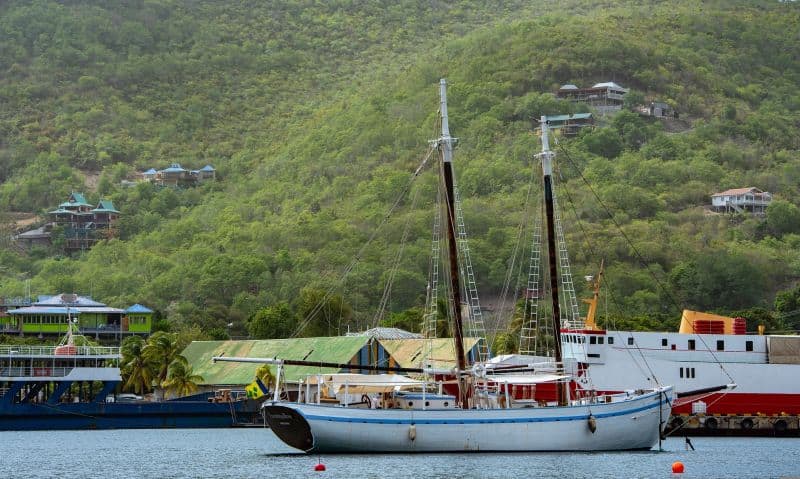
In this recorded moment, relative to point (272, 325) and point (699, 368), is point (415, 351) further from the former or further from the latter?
point (272, 325)

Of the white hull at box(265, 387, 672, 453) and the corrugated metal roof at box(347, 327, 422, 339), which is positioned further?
the corrugated metal roof at box(347, 327, 422, 339)

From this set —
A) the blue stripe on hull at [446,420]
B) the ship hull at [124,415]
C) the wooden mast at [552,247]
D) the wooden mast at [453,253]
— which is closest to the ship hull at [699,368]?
the wooden mast at [552,247]

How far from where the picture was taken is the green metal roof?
140250mm

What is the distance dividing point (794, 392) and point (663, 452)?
105 ft

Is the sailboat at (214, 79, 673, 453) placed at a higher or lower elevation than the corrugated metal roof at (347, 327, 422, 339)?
lower

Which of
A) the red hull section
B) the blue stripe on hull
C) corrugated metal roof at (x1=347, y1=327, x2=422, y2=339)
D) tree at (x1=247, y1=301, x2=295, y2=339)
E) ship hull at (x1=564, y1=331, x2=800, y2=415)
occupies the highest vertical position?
tree at (x1=247, y1=301, x2=295, y2=339)

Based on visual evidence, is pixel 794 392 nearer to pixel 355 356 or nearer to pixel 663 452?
pixel 663 452

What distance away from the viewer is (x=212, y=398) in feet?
478

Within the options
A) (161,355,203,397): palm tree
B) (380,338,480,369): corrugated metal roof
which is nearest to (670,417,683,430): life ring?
(380,338,480,369): corrugated metal roof

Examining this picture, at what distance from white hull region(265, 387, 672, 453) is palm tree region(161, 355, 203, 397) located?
63.4 meters

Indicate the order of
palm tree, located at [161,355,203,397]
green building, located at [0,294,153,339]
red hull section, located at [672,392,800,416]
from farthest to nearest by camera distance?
green building, located at [0,294,153,339] → palm tree, located at [161,355,203,397] → red hull section, located at [672,392,800,416]

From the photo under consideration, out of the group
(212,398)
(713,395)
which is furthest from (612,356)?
(212,398)

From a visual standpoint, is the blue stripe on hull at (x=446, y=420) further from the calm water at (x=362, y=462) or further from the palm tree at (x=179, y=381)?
the palm tree at (x=179, y=381)

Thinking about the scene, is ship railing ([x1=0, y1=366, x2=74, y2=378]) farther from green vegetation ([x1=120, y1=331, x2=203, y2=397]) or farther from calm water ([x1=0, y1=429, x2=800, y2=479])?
calm water ([x1=0, y1=429, x2=800, y2=479])
